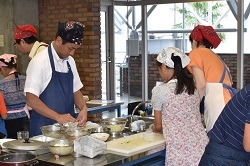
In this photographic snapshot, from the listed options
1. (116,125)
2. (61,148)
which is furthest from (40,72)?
(61,148)

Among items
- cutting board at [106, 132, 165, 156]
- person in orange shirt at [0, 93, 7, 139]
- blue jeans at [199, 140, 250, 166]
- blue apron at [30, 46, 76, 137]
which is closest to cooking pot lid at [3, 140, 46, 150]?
cutting board at [106, 132, 165, 156]

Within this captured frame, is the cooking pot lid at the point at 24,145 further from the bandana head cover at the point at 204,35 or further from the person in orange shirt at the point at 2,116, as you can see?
the bandana head cover at the point at 204,35

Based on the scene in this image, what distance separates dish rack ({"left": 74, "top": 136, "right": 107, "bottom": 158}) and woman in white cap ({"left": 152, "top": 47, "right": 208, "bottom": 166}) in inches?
20.3

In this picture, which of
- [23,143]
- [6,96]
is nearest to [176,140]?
[23,143]

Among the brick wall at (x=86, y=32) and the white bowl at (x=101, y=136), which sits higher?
the brick wall at (x=86, y=32)

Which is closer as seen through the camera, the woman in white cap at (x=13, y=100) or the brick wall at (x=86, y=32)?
the woman in white cap at (x=13, y=100)

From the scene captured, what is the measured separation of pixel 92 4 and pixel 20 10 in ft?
3.50

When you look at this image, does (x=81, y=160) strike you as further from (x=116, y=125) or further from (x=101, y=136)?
(x=116, y=125)

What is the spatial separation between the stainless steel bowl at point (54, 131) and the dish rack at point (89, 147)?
38 centimetres

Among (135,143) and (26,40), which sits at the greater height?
(26,40)

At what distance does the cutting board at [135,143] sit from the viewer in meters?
2.92

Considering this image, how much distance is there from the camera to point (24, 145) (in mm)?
2961

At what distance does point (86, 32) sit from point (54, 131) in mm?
3999

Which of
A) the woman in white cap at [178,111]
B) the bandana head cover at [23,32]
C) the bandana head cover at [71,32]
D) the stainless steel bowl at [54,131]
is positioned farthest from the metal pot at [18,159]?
the bandana head cover at [23,32]
